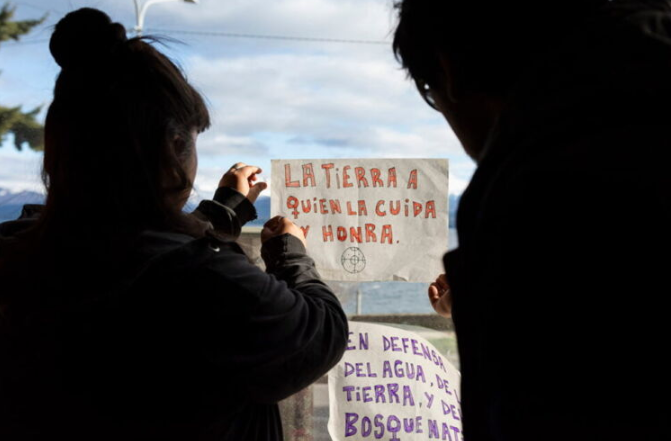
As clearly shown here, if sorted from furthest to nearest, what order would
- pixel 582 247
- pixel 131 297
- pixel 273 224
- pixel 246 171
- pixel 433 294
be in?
pixel 433 294
pixel 246 171
pixel 273 224
pixel 131 297
pixel 582 247

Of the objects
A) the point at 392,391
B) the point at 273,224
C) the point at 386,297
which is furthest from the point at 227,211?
the point at 386,297

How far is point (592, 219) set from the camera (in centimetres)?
47

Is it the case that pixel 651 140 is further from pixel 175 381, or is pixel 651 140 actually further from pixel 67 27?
pixel 67 27

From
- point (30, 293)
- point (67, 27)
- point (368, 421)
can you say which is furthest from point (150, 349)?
point (368, 421)

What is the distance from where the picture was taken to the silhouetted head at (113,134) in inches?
34.0

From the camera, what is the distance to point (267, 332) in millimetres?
819

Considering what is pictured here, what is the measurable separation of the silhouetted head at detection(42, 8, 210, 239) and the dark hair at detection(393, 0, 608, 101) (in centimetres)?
38

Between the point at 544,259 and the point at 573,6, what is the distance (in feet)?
0.86

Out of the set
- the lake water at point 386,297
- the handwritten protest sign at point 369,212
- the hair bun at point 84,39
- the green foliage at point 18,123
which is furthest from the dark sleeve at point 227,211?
the green foliage at point 18,123

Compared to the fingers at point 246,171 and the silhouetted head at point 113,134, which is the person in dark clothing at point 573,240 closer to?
the silhouetted head at point 113,134

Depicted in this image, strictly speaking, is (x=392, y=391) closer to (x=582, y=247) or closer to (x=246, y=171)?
(x=246, y=171)

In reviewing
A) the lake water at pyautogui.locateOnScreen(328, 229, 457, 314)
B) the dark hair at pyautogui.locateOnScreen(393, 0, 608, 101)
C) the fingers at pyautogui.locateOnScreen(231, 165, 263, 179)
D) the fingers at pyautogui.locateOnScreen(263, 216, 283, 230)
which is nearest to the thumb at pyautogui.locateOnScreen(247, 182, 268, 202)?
the fingers at pyautogui.locateOnScreen(231, 165, 263, 179)

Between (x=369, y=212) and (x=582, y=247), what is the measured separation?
1.22 meters

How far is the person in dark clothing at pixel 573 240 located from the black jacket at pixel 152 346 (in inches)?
11.6
